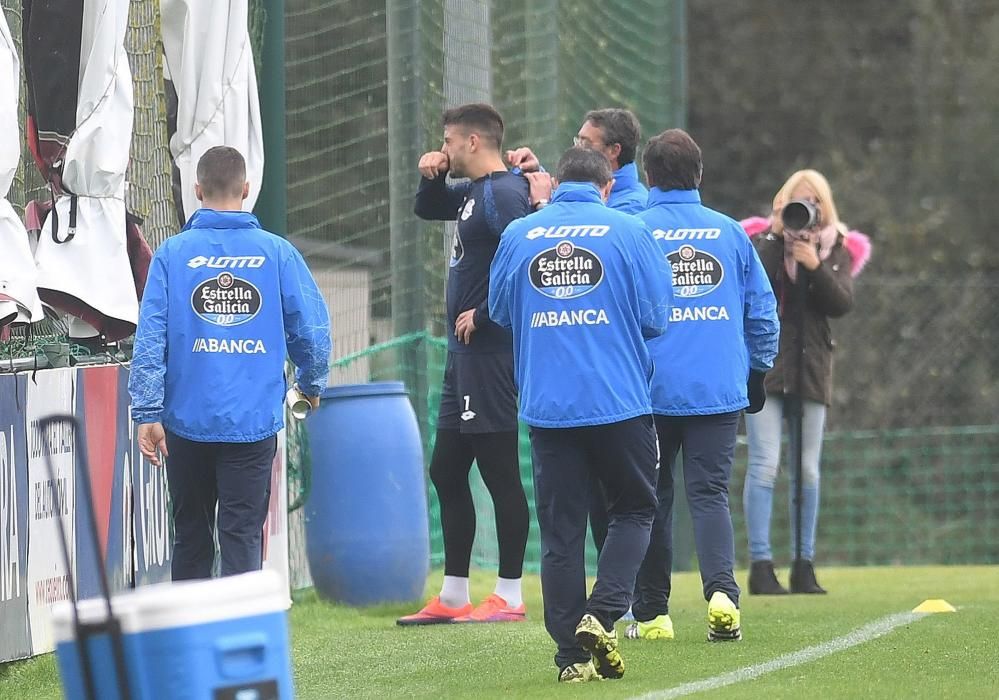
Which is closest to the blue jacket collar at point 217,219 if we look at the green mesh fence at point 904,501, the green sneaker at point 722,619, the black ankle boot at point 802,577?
the green sneaker at point 722,619

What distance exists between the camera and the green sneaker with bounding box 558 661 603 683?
6.02 metres

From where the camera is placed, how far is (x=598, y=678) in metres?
6.08

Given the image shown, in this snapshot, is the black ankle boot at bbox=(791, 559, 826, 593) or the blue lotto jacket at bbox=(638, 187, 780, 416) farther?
the black ankle boot at bbox=(791, 559, 826, 593)

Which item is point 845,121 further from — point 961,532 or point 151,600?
point 151,600

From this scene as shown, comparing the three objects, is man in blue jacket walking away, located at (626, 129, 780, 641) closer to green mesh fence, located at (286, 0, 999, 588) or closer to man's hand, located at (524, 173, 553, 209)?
man's hand, located at (524, 173, 553, 209)

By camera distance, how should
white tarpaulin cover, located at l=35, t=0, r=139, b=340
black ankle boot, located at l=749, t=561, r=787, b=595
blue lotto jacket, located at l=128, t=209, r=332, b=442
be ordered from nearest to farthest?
1. blue lotto jacket, located at l=128, t=209, r=332, b=442
2. white tarpaulin cover, located at l=35, t=0, r=139, b=340
3. black ankle boot, located at l=749, t=561, r=787, b=595

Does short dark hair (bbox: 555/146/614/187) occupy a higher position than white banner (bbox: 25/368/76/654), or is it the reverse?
short dark hair (bbox: 555/146/614/187)

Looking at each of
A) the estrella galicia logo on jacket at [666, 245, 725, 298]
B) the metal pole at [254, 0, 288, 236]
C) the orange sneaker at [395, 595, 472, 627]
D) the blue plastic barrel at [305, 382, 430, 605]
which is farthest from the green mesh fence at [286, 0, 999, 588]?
the estrella galicia logo on jacket at [666, 245, 725, 298]

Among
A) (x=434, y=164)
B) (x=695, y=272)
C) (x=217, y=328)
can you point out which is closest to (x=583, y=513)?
(x=217, y=328)

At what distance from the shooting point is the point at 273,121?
29.4ft

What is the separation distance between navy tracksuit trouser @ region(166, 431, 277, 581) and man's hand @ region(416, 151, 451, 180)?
185 centimetres

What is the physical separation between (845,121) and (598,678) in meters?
21.6

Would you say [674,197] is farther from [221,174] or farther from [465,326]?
[221,174]

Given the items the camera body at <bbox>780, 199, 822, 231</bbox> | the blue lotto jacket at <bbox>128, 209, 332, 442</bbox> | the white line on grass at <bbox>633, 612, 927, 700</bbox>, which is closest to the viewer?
the white line on grass at <bbox>633, 612, 927, 700</bbox>
